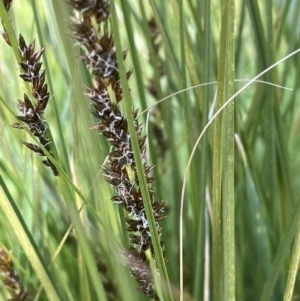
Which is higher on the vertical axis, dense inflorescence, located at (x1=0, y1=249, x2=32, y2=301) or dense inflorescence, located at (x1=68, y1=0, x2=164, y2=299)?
dense inflorescence, located at (x1=68, y1=0, x2=164, y2=299)

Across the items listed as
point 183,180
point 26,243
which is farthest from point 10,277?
point 183,180

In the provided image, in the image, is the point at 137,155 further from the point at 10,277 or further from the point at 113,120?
the point at 10,277

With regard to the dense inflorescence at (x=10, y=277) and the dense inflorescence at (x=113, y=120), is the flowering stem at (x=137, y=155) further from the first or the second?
the dense inflorescence at (x=10, y=277)

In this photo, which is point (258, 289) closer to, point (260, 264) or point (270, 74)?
point (260, 264)

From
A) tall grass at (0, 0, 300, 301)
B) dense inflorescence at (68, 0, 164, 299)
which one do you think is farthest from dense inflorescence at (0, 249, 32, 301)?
dense inflorescence at (68, 0, 164, 299)

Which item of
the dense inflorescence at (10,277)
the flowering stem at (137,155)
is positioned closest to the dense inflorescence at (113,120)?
the flowering stem at (137,155)

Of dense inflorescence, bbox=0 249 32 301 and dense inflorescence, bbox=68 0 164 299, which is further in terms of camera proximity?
dense inflorescence, bbox=0 249 32 301

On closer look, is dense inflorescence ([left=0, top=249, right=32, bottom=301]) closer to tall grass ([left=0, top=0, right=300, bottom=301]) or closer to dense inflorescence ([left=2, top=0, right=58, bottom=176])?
tall grass ([left=0, top=0, right=300, bottom=301])
